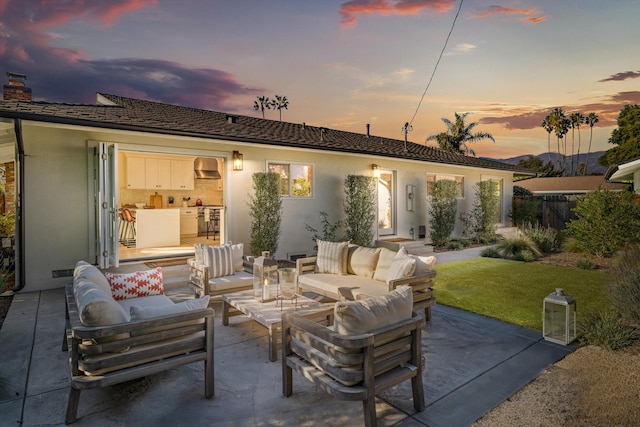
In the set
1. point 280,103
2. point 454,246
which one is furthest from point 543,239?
point 280,103

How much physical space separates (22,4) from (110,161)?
11.4 m

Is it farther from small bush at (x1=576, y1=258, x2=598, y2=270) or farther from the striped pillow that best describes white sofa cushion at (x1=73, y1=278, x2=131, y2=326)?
small bush at (x1=576, y1=258, x2=598, y2=270)

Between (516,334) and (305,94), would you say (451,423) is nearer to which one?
(516,334)

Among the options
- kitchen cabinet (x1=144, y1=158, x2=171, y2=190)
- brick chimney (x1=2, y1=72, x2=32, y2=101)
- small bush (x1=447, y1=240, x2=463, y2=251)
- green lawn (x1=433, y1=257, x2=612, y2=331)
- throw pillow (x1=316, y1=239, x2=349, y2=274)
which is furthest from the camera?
small bush (x1=447, y1=240, x2=463, y2=251)

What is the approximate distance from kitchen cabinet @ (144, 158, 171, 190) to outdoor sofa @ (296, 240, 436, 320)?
8.41 metres

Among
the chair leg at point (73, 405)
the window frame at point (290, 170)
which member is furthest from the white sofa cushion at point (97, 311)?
the window frame at point (290, 170)

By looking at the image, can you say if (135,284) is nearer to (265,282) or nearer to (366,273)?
(265,282)

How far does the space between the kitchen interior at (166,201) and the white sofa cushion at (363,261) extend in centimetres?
533

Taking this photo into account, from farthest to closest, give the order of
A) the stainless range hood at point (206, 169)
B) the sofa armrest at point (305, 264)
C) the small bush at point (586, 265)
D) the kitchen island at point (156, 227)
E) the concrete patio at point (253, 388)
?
the stainless range hood at point (206, 169)
the kitchen island at point (156, 227)
the small bush at point (586, 265)
the sofa armrest at point (305, 264)
the concrete patio at point (253, 388)

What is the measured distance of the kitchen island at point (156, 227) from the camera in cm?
972

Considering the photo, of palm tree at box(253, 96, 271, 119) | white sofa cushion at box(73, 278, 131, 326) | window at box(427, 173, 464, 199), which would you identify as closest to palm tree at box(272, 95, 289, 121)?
palm tree at box(253, 96, 271, 119)

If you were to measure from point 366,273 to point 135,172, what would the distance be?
9.53 m

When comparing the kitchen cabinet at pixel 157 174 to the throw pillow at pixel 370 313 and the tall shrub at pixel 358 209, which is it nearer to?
the tall shrub at pixel 358 209

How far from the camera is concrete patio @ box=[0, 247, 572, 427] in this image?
268 cm
